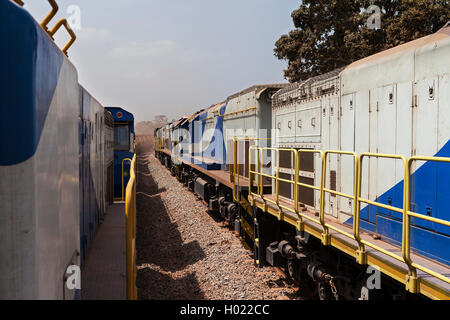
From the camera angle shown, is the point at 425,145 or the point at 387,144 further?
the point at 387,144

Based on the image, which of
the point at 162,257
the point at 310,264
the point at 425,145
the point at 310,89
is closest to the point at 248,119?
the point at 310,89

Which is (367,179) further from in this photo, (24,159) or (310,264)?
(24,159)

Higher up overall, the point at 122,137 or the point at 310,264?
the point at 122,137

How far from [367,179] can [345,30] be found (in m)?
14.9

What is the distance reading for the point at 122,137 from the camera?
42.2 ft

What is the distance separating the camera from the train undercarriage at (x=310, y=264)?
4004 millimetres

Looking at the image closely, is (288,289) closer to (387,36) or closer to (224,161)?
(224,161)

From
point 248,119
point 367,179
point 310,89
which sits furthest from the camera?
point 248,119

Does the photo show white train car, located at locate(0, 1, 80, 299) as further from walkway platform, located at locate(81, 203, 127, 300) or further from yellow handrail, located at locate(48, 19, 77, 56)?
walkway platform, located at locate(81, 203, 127, 300)

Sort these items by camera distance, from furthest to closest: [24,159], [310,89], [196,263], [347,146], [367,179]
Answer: [196,263], [310,89], [347,146], [367,179], [24,159]

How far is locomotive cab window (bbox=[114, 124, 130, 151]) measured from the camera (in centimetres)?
1275

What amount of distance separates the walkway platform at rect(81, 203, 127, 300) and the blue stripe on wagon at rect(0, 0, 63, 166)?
84.6 inches

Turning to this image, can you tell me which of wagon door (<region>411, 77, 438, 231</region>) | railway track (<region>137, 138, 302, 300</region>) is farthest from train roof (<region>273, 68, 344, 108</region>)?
railway track (<region>137, 138, 302, 300</region>)

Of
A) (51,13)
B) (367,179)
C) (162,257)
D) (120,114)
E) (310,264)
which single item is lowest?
(162,257)
